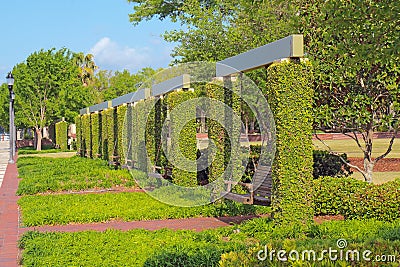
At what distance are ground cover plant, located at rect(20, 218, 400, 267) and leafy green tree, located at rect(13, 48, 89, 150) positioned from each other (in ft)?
108

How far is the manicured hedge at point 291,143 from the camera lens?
812 cm

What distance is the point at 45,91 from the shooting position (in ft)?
131

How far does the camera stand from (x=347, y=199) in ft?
29.8

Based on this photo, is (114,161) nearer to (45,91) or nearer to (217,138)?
(217,138)

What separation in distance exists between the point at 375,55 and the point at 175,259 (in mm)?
3110

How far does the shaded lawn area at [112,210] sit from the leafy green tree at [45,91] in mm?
28728

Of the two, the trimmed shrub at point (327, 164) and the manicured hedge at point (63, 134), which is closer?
the trimmed shrub at point (327, 164)

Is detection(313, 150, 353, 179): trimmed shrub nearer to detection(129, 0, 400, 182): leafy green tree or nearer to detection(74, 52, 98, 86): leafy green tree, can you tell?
detection(129, 0, 400, 182): leafy green tree

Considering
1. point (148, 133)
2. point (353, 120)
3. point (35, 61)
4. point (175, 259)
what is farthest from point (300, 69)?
point (35, 61)

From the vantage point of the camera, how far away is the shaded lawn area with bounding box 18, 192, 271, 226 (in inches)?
383

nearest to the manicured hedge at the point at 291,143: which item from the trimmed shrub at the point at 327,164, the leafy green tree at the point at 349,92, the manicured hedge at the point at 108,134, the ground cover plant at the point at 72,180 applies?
the leafy green tree at the point at 349,92

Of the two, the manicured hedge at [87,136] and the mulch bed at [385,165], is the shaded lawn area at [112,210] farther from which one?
the manicured hedge at [87,136]

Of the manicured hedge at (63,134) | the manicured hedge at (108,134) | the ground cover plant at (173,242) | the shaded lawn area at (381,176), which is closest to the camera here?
the ground cover plant at (173,242)

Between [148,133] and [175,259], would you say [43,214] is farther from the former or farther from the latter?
[148,133]
